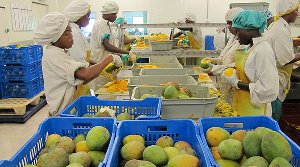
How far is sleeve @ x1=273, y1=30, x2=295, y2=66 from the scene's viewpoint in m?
3.03

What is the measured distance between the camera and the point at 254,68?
Answer: 215 cm

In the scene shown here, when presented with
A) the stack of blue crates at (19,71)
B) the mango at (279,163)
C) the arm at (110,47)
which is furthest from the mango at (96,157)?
the stack of blue crates at (19,71)

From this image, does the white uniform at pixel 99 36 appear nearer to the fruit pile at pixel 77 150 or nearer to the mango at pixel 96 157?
the fruit pile at pixel 77 150

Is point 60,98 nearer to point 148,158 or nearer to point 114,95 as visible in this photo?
point 114,95

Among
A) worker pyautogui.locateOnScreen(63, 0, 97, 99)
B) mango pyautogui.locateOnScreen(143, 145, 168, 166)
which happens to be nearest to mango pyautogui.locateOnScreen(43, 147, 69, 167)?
A: mango pyautogui.locateOnScreen(143, 145, 168, 166)

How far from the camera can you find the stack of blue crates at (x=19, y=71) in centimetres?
465

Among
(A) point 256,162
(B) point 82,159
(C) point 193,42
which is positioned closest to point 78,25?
(B) point 82,159

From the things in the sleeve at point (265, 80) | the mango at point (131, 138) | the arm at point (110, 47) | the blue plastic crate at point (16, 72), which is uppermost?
the arm at point (110, 47)

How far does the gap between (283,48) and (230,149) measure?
236 cm

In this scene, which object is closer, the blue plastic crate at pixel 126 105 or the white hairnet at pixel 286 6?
the blue plastic crate at pixel 126 105

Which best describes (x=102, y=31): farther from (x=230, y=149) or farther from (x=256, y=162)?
(x=256, y=162)

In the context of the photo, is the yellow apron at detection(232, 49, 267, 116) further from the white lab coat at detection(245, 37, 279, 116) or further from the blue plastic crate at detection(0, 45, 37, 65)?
the blue plastic crate at detection(0, 45, 37, 65)

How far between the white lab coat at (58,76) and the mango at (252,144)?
1.42m

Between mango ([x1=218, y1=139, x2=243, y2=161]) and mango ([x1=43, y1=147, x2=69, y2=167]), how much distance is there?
0.71 meters
